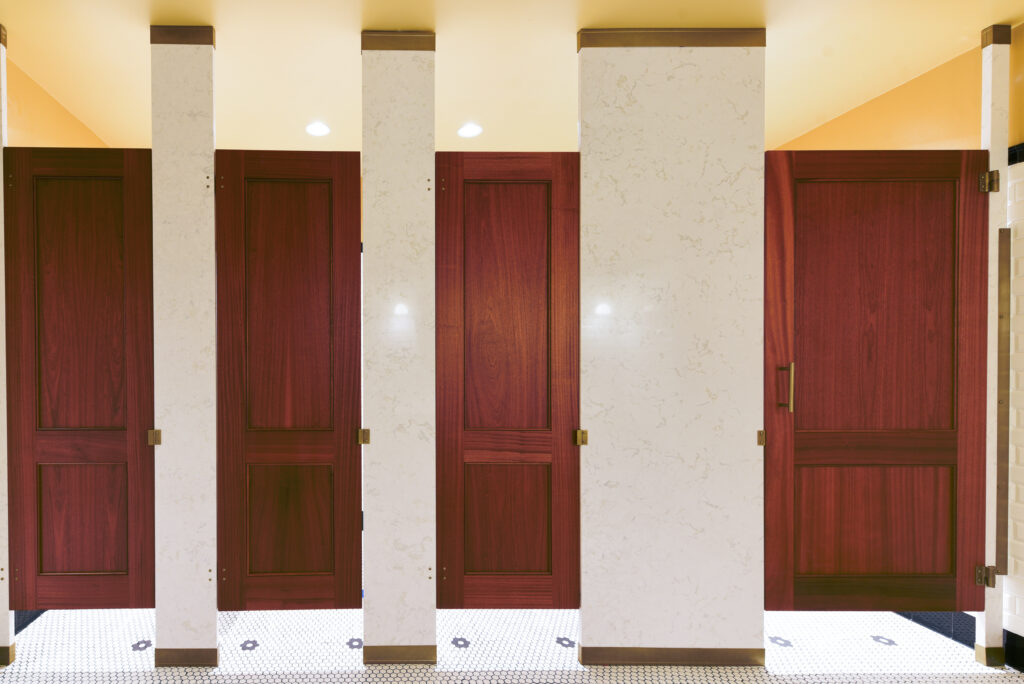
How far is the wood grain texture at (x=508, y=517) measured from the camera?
2.45 metres

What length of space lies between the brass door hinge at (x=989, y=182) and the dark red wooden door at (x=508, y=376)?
5.71 feet

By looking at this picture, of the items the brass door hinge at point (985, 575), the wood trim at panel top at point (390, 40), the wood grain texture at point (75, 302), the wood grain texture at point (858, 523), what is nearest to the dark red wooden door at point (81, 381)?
the wood grain texture at point (75, 302)

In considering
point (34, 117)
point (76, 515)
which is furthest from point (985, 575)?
point (34, 117)

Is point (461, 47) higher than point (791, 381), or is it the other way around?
point (461, 47)

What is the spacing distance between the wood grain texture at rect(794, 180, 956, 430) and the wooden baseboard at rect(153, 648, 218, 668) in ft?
8.89

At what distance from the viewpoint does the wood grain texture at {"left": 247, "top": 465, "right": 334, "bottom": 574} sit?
2.43 meters

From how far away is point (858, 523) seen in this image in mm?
2473

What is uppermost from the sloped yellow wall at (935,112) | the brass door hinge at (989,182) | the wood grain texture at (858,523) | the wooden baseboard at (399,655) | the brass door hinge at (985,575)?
the sloped yellow wall at (935,112)

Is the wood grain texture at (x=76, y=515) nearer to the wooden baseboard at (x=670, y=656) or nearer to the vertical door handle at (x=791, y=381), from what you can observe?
the wooden baseboard at (x=670, y=656)

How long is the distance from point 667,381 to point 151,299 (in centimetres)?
225

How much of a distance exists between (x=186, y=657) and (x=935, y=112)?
418cm

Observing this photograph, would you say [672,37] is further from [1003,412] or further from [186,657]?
[186,657]

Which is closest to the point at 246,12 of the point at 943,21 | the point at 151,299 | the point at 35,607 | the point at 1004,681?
the point at 151,299

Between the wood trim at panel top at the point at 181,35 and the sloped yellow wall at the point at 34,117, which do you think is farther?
the sloped yellow wall at the point at 34,117
